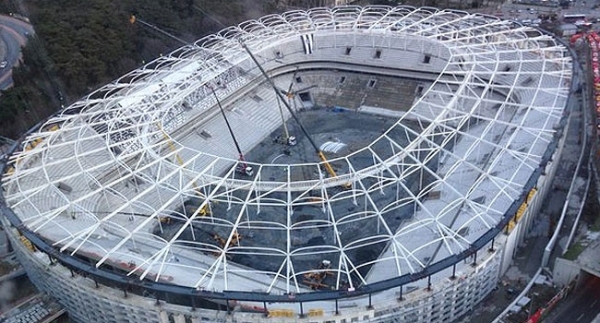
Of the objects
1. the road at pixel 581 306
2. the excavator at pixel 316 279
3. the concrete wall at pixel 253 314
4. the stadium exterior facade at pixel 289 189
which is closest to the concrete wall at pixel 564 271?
the road at pixel 581 306

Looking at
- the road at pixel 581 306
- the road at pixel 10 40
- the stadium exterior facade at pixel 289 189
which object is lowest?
the road at pixel 581 306

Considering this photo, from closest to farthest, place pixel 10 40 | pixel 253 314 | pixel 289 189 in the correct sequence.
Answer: pixel 253 314 → pixel 289 189 → pixel 10 40

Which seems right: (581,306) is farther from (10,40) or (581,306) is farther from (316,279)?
(10,40)

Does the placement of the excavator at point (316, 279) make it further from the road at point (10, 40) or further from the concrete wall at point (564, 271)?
the road at point (10, 40)

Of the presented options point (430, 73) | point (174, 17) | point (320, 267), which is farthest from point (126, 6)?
point (320, 267)

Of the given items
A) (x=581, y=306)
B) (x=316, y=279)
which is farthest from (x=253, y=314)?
(x=581, y=306)

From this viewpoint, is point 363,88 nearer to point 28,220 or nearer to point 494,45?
point 494,45

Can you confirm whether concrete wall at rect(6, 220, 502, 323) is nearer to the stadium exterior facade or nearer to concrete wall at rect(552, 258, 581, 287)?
the stadium exterior facade
